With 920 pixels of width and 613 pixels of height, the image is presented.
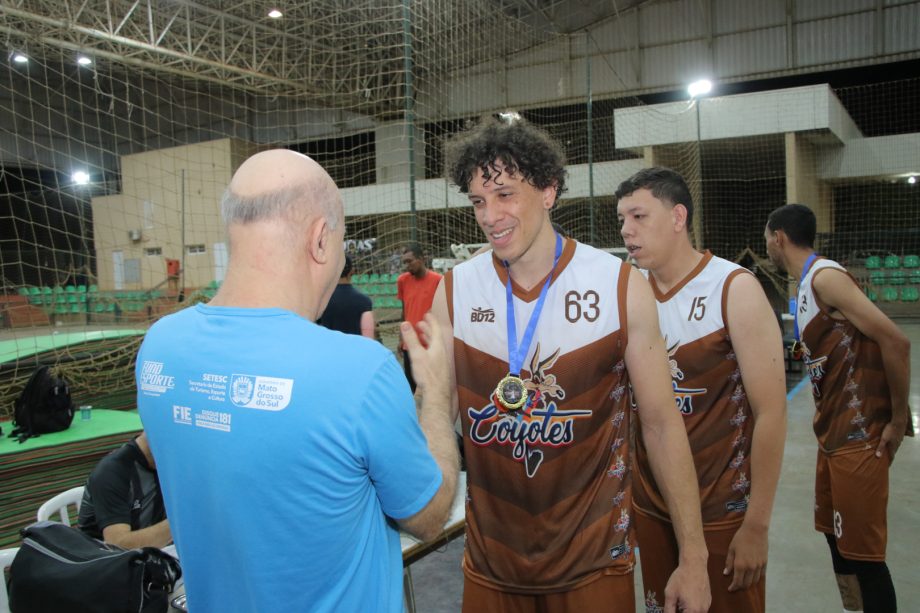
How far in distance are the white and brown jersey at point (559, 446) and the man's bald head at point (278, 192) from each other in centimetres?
79

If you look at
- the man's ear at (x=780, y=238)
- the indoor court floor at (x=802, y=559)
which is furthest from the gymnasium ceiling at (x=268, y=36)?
the man's ear at (x=780, y=238)

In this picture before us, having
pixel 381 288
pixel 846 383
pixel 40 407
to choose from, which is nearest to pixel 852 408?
pixel 846 383

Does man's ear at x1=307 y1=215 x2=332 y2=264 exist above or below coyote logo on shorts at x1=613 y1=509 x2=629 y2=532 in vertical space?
above

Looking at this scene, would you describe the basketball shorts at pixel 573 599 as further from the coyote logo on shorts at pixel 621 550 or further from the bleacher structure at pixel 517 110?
the bleacher structure at pixel 517 110

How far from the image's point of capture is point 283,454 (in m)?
1.01

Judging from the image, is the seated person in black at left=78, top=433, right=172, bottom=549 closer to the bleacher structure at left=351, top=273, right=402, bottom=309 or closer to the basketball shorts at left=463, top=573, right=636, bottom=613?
the basketball shorts at left=463, top=573, right=636, bottom=613

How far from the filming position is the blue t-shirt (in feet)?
3.31

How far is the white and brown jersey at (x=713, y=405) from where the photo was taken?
2.12m

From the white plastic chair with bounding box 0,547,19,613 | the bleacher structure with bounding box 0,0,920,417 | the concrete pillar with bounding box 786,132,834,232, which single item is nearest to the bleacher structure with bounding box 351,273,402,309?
the bleacher structure with bounding box 0,0,920,417

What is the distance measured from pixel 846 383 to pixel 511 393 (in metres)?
2.02

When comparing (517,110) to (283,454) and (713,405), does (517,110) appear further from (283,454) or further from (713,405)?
(283,454)

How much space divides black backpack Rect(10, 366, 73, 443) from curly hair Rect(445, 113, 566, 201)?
3758 millimetres

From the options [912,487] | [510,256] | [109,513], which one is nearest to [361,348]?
[510,256]

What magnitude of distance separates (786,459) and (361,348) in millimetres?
5494
